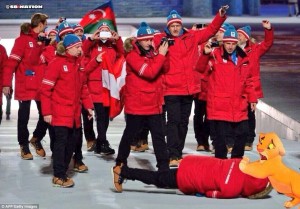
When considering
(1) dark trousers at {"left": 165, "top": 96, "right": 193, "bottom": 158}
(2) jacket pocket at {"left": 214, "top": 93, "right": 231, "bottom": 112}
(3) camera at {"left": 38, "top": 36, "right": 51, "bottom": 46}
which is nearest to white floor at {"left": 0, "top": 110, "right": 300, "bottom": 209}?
(1) dark trousers at {"left": 165, "top": 96, "right": 193, "bottom": 158}

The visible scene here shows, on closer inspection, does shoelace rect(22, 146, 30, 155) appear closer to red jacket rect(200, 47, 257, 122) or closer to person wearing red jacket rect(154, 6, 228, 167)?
person wearing red jacket rect(154, 6, 228, 167)

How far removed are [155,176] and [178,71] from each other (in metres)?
2.44

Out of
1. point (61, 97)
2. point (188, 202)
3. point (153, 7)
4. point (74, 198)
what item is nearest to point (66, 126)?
point (61, 97)

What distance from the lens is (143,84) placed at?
12477mm

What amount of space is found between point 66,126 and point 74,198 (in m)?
1.18

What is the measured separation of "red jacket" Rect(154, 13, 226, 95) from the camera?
535 inches

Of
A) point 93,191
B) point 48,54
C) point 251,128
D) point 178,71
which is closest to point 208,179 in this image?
point 93,191

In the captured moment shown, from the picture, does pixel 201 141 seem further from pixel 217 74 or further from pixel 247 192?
pixel 247 192

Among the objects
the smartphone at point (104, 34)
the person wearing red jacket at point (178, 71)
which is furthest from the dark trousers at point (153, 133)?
the smartphone at point (104, 34)

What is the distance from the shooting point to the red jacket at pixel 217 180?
11141 mm

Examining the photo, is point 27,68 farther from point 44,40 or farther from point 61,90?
point 61,90

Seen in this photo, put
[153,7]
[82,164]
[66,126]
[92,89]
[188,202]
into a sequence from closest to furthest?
[188,202], [66,126], [82,164], [92,89], [153,7]

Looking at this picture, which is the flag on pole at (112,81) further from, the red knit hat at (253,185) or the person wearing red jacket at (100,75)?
the red knit hat at (253,185)

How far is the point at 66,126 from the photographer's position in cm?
1234
